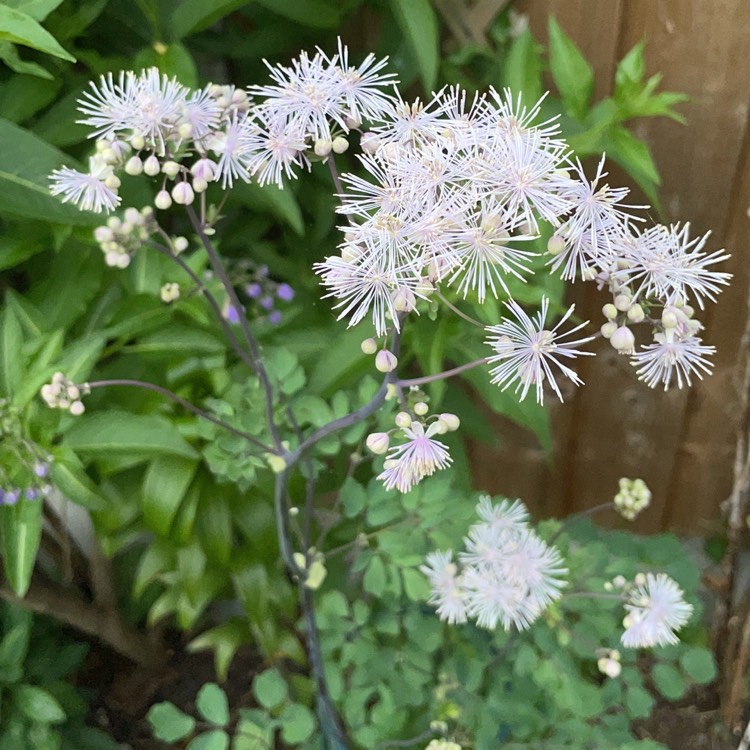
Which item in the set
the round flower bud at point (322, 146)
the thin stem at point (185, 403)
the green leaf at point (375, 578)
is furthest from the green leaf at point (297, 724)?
the round flower bud at point (322, 146)

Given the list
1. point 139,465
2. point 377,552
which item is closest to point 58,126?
point 139,465

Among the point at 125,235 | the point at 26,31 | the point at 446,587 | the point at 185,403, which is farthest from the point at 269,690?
the point at 26,31

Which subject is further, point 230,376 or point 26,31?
point 230,376

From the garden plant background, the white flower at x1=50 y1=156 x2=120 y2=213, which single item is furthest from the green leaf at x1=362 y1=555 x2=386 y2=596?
the white flower at x1=50 y1=156 x2=120 y2=213

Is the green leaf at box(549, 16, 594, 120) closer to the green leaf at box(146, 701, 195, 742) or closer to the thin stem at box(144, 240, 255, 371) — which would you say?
the thin stem at box(144, 240, 255, 371)

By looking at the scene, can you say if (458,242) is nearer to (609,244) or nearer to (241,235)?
(609,244)

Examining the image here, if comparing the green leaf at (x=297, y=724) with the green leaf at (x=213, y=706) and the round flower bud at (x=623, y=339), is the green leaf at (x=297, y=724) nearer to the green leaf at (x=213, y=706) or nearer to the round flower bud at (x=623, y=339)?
the green leaf at (x=213, y=706)

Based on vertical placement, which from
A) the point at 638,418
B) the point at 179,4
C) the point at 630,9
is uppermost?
the point at 630,9

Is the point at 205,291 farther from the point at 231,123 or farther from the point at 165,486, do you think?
the point at 165,486
